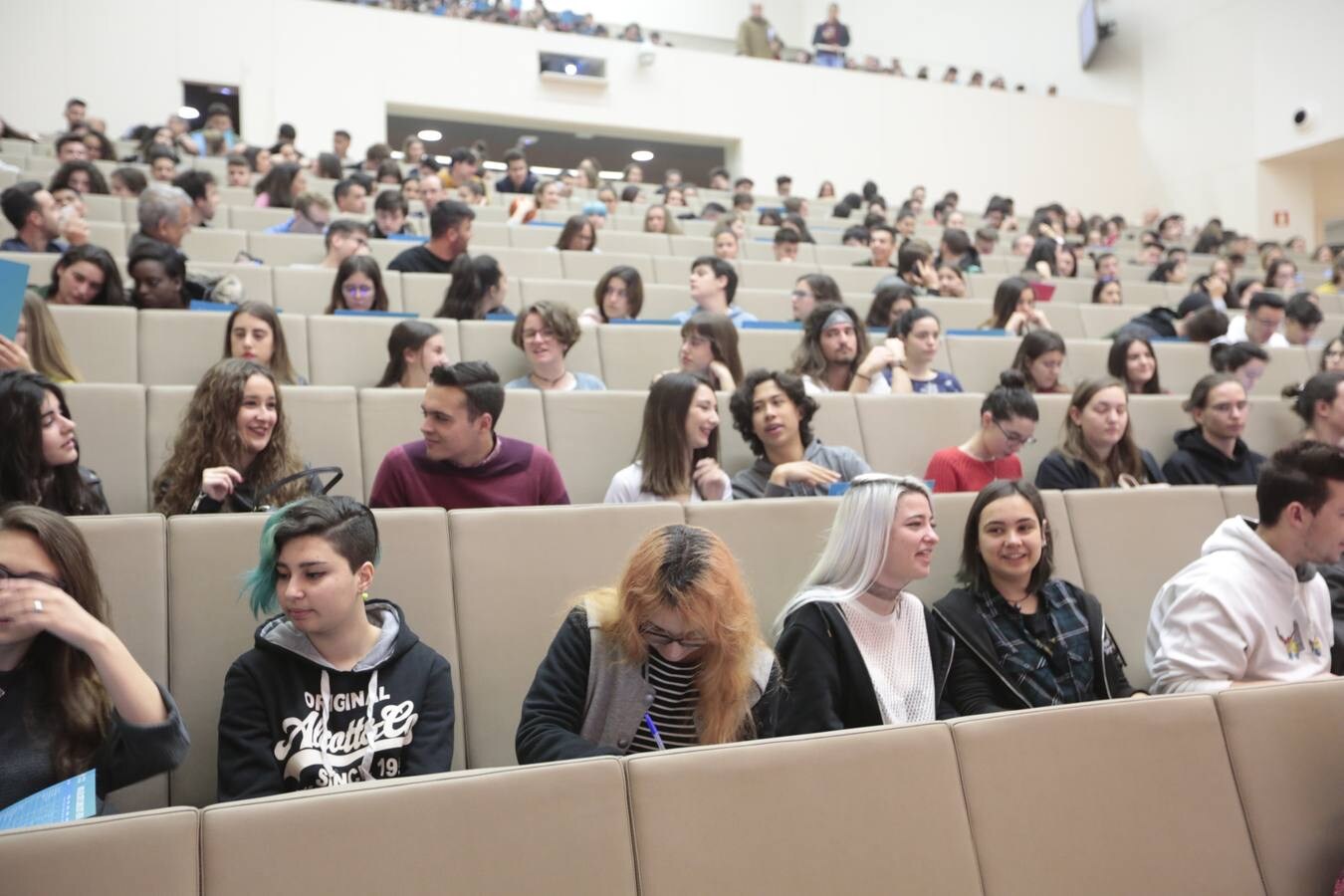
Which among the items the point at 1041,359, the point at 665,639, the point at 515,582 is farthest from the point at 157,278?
the point at 1041,359

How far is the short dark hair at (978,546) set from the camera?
5.75 feet

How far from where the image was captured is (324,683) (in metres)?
1.35

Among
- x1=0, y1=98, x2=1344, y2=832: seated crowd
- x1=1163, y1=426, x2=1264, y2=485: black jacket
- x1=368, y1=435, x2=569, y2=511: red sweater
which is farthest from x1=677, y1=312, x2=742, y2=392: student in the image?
x1=1163, y1=426, x2=1264, y2=485: black jacket

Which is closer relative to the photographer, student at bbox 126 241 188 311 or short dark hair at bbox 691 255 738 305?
student at bbox 126 241 188 311

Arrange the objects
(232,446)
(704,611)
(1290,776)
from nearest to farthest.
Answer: (1290,776), (704,611), (232,446)

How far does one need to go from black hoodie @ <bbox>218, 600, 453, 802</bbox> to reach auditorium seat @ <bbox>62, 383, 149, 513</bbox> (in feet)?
2.82

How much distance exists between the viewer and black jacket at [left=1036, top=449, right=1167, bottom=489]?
98.2 inches

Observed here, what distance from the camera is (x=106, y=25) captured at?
7988 millimetres

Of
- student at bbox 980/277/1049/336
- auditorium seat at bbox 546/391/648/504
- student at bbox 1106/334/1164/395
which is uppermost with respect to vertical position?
student at bbox 980/277/1049/336

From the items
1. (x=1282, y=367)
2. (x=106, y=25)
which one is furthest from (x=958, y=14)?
(x=1282, y=367)

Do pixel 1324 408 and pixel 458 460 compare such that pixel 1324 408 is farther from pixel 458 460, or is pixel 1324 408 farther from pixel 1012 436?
pixel 458 460

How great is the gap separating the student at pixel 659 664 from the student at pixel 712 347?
60.0 inches

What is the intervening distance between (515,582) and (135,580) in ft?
1.69

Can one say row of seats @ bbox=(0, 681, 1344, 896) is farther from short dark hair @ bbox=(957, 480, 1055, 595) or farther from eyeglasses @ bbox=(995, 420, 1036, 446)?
eyeglasses @ bbox=(995, 420, 1036, 446)
